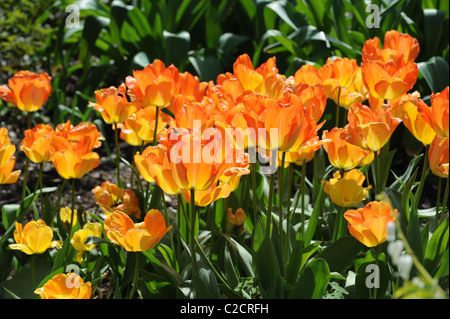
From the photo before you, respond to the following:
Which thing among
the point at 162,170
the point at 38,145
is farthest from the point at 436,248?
the point at 38,145

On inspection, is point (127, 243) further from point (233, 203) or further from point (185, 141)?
point (233, 203)

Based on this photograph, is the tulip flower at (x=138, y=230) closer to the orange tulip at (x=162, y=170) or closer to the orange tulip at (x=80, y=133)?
the orange tulip at (x=162, y=170)

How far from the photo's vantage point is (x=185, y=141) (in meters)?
1.20

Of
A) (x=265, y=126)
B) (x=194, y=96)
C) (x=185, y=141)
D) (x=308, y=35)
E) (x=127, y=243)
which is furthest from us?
(x=308, y=35)

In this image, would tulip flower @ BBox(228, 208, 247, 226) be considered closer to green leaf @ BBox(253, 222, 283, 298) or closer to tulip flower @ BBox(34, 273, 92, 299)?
green leaf @ BBox(253, 222, 283, 298)

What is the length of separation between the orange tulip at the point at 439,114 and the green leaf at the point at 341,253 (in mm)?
390

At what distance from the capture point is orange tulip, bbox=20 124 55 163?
5.69 feet

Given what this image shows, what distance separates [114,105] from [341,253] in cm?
75

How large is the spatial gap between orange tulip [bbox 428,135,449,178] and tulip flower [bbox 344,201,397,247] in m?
0.24

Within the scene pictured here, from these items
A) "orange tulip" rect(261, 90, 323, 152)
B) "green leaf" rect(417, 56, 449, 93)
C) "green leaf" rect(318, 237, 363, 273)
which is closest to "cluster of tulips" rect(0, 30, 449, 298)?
"orange tulip" rect(261, 90, 323, 152)

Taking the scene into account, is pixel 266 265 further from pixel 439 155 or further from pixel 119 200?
pixel 119 200
